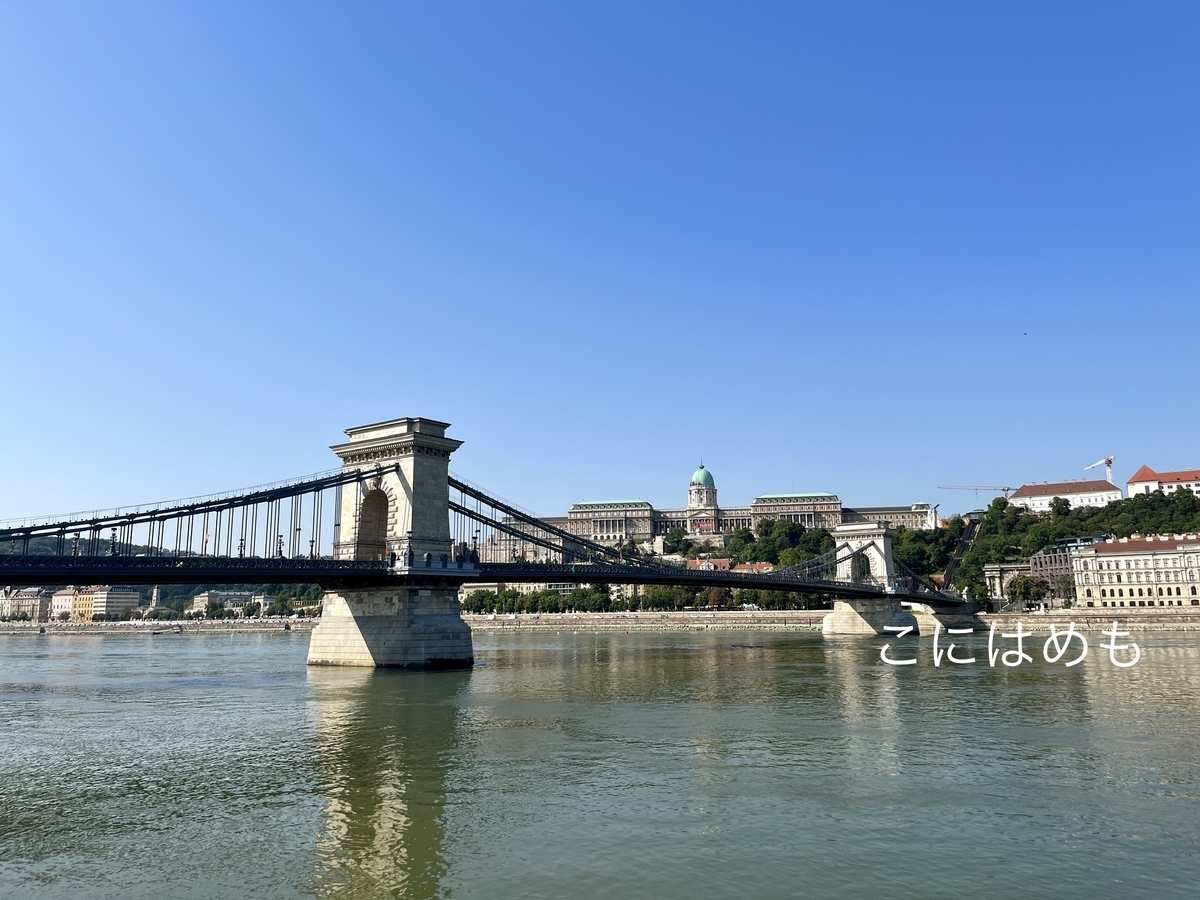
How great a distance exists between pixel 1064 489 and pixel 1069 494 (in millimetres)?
2034

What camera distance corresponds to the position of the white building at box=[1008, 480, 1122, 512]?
15838cm

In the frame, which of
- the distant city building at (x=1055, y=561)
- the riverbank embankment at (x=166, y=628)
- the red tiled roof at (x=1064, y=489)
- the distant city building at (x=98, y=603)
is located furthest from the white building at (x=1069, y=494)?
the distant city building at (x=98, y=603)

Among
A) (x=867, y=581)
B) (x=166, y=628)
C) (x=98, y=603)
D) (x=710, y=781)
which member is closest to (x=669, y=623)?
(x=867, y=581)

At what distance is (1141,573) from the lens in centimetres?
9275

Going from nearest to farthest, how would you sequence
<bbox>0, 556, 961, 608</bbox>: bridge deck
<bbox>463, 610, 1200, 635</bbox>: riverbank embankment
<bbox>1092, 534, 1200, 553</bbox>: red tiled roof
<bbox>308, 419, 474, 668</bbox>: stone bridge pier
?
<bbox>0, 556, 961, 608</bbox>: bridge deck → <bbox>308, 419, 474, 668</bbox>: stone bridge pier → <bbox>463, 610, 1200, 635</bbox>: riverbank embankment → <bbox>1092, 534, 1200, 553</bbox>: red tiled roof

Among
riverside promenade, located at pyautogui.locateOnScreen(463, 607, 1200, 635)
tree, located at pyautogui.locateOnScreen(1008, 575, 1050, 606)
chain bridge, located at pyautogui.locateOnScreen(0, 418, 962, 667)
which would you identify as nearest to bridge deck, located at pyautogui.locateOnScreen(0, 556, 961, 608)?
chain bridge, located at pyautogui.locateOnScreen(0, 418, 962, 667)

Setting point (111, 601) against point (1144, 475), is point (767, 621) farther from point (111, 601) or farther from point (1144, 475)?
point (111, 601)

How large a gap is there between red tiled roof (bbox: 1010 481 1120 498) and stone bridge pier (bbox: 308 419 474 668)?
147947 mm

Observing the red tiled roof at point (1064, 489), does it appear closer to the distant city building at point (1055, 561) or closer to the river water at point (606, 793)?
the distant city building at point (1055, 561)

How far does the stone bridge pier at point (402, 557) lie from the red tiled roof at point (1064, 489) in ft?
485

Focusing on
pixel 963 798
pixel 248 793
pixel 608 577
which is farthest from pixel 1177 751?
pixel 608 577

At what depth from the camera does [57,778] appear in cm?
1922

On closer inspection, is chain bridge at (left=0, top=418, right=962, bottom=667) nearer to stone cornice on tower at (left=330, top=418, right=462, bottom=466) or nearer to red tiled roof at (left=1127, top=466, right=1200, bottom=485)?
stone cornice on tower at (left=330, top=418, right=462, bottom=466)

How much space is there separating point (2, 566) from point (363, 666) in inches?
603
